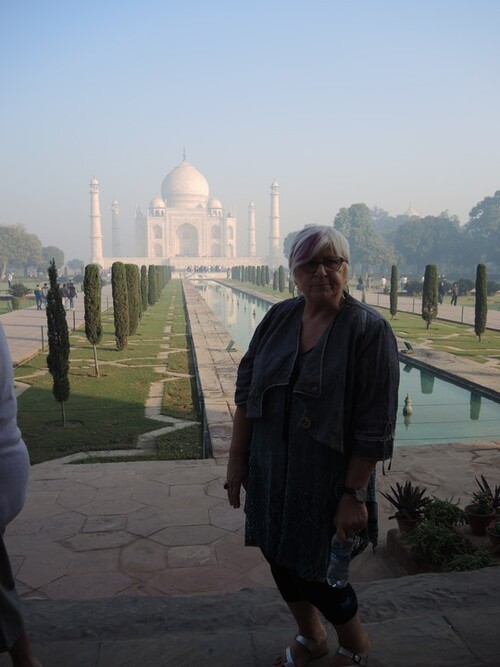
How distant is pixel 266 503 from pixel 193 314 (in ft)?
48.1

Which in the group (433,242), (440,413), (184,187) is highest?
(184,187)

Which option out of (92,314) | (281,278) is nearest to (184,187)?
(281,278)

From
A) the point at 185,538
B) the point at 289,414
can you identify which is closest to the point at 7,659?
the point at 289,414

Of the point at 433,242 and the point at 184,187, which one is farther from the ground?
the point at 184,187

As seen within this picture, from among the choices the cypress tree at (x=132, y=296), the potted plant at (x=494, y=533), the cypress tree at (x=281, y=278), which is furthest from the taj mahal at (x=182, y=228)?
the potted plant at (x=494, y=533)

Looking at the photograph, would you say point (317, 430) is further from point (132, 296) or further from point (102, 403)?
point (132, 296)

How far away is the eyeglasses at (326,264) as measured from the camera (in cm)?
128

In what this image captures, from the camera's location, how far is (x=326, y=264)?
1.28 m

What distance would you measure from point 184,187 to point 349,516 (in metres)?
60.7

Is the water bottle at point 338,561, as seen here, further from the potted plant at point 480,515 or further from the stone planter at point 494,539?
the potted plant at point 480,515

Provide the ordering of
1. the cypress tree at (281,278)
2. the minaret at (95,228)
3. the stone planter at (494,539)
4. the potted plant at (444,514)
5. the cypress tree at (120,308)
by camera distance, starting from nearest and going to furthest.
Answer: the stone planter at (494,539) < the potted plant at (444,514) < the cypress tree at (120,308) < the cypress tree at (281,278) < the minaret at (95,228)

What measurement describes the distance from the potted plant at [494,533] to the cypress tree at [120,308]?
779cm

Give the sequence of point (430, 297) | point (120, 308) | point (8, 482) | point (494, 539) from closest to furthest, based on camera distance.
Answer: point (8, 482) < point (494, 539) < point (120, 308) < point (430, 297)

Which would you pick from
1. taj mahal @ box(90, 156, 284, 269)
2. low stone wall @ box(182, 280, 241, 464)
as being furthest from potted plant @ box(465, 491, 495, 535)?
taj mahal @ box(90, 156, 284, 269)
